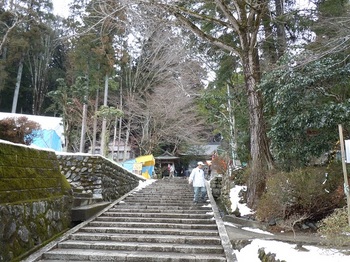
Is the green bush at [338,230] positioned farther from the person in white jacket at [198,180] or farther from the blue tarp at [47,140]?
the blue tarp at [47,140]

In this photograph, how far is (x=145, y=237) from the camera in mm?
5859

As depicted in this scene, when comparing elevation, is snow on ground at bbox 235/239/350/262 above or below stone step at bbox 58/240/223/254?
below

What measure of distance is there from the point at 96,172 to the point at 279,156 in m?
6.15

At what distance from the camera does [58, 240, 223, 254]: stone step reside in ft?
17.3

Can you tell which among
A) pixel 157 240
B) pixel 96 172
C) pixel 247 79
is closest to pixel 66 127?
pixel 96 172

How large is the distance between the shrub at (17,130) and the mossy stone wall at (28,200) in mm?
8338

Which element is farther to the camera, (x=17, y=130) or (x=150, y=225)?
(x=17, y=130)

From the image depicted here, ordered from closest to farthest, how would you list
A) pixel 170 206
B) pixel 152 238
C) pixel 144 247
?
pixel 144 247 → pixel 152 238 → pixel 170 206

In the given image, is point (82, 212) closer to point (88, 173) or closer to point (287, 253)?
point (88, 173)

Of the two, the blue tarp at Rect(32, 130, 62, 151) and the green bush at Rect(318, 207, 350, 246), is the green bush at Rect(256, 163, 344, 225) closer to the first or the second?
the green bush at Rect(318, 207, 350, 246)

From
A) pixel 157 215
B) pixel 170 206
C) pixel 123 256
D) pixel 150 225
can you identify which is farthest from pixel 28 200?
pixel 170 206

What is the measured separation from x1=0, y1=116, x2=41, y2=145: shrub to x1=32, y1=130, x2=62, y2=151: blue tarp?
111 centimetres

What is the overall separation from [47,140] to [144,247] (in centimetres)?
1342

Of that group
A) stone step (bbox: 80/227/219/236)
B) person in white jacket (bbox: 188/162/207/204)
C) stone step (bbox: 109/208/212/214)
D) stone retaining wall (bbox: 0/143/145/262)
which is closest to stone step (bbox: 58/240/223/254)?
stone retaining wall (bbox: 0/143/145/262)
